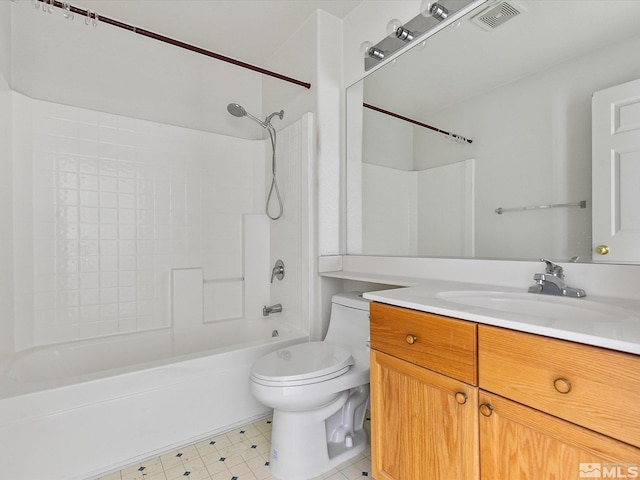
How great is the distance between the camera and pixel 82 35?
1.98 meters

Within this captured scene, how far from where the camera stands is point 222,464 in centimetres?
140

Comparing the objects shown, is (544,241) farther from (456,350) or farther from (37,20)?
(37,20)

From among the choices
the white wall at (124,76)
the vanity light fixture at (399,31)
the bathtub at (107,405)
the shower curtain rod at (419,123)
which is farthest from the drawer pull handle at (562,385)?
the white wall at (124,76)

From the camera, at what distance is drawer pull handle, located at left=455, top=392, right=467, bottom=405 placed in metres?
0.83

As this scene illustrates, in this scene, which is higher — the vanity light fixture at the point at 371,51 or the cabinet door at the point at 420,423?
the vanity light fixture at the point at 371,51

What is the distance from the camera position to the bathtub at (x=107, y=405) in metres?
1.20

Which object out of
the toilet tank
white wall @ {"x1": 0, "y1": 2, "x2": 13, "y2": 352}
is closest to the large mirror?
the toilet tank

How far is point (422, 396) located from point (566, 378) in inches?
15.7

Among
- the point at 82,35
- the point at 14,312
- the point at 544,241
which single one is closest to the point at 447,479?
the point at 544,241

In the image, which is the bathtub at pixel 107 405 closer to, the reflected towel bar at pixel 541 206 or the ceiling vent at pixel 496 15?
the reflected towel bar at pixel 541 206

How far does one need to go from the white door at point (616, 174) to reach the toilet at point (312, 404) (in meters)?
0.97

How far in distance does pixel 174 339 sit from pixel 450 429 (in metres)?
1.88

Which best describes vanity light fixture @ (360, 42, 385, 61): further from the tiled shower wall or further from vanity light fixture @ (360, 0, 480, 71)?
the tiled shower wall

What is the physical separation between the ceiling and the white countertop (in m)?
1.78
